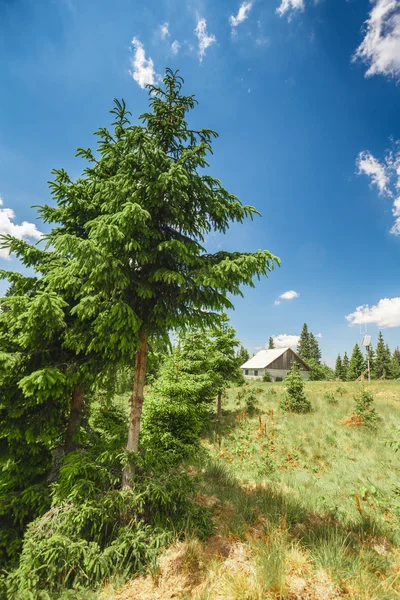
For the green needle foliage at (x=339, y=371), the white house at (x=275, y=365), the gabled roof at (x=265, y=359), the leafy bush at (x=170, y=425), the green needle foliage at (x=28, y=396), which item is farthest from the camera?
the green needle foliage at (x=339, y=371)

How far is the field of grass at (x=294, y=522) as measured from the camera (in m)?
4.19

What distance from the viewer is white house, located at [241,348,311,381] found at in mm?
48844

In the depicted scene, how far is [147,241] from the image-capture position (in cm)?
535

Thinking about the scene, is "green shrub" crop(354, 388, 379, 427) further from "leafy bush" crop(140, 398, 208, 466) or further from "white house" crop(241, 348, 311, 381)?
"white house" crop(241, 348, 311, 381)

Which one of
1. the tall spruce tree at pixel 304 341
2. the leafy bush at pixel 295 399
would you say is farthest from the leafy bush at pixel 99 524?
the tall spruce tree at pixel 304 341

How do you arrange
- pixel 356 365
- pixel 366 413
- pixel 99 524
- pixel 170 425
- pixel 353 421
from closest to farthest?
pixel 99 524 → pixel 170 425 → pixel 366 413 → pixel 353 421 → pixel 356 365

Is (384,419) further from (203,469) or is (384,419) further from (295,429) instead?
(203,469)

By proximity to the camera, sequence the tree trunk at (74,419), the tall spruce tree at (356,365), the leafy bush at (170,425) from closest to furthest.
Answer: the tree trunk at (74,419)
the leafy bush at (170,425)
the tall spruce tree at (356,365)

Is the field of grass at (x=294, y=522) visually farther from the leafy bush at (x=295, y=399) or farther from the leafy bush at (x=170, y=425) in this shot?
the leafy bush at (x=295, y=399)

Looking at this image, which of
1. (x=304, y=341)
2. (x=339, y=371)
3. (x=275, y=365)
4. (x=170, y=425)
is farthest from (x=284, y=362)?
(x=170, y=425)

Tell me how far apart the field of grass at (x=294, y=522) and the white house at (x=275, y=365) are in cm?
3532

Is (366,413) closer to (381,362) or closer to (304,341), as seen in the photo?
(381,362)

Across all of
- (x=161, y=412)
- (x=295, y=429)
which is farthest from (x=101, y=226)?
(x=295, y=429)

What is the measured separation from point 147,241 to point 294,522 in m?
Answer: 7.80
